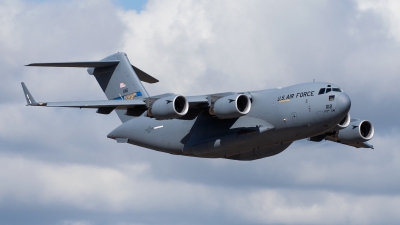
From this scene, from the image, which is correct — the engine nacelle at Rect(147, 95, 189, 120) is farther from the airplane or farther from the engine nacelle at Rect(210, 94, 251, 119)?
the engine nacelle at Rect(210, 94, 251, 119)

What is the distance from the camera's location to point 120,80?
30422mm

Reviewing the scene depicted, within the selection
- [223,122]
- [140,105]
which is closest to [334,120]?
[223,122]

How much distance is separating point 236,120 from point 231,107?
1217 mm

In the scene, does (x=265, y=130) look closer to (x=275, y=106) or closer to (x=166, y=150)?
(x=275, y=106)

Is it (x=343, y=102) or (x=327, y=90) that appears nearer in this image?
(x=343, y=102)

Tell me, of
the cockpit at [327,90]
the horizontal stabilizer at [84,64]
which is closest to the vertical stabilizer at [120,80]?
the horizontal stabilizer at [84,64]

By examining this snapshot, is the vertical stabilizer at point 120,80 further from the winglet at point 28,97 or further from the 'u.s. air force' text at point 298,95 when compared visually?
the 'u.s. air force' text at point 298,95

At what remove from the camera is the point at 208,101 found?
26.1m

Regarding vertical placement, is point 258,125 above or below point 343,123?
below

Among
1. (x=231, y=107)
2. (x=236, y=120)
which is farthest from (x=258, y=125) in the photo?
(x=231, y=107)

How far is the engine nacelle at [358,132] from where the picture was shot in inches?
1136

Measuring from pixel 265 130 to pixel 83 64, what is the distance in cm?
735

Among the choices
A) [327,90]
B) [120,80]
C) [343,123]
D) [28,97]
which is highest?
[120,80]

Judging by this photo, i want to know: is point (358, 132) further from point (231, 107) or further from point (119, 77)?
point (119, 77)
